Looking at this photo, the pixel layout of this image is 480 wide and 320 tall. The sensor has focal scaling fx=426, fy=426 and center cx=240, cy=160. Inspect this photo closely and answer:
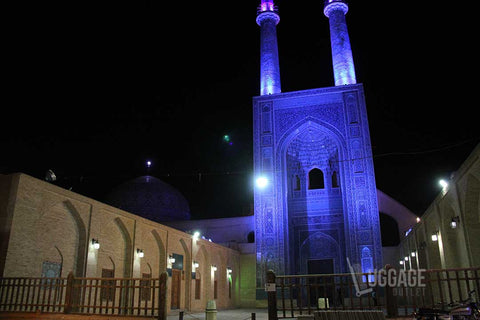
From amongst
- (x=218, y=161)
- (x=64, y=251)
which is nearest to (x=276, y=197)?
(x=218, y=161)

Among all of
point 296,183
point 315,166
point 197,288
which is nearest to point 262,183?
point 296,183

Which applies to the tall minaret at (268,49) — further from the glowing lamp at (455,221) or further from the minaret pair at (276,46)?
the glowing lamp at (455,221)

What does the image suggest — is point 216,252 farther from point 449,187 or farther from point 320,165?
point 449,187

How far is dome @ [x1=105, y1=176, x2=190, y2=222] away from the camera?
2433 cm

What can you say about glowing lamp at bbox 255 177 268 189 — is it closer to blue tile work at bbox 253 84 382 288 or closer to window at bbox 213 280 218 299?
blue tile work at bbox 253 84 382 288

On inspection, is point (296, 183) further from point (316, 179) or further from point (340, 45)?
point (340, 45)

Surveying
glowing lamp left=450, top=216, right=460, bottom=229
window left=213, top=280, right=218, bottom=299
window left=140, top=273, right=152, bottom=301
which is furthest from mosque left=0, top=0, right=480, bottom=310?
glowing lamp left=450, top=216, right=460, bottom=229

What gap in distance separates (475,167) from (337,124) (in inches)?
402

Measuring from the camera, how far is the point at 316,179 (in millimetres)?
25281

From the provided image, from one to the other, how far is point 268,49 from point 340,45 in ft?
11.4

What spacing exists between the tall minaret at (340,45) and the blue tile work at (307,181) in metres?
0.78

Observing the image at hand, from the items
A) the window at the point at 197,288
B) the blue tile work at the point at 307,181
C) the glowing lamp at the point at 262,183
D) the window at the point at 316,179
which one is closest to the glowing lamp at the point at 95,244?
the window at the point at 197,288

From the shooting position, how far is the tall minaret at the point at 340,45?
65.4 feet

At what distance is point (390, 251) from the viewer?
23562 millimetres
